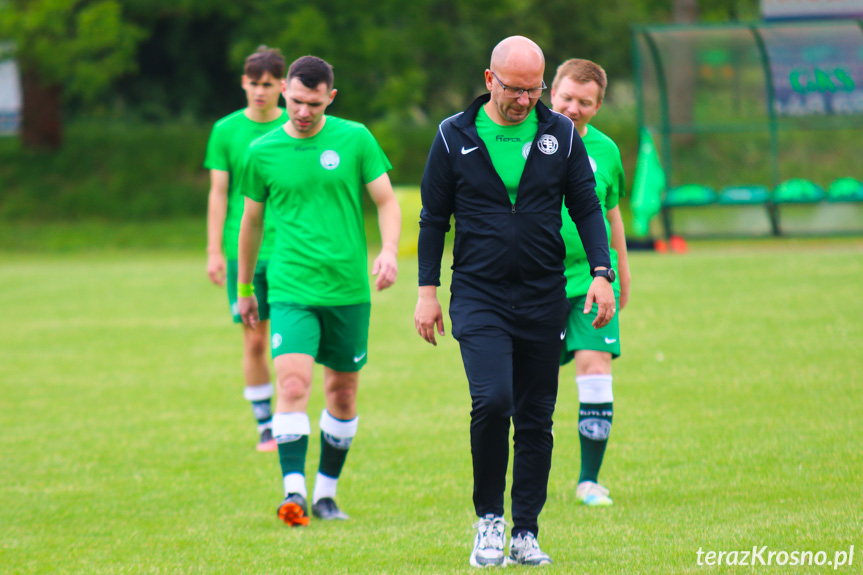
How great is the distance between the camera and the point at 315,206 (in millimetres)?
5641

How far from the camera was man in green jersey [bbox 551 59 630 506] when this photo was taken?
5719mm

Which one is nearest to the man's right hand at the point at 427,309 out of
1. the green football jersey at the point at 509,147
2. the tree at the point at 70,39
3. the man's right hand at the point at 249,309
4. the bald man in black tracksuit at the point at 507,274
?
the bald man in black tracksuit at the point at 507,274

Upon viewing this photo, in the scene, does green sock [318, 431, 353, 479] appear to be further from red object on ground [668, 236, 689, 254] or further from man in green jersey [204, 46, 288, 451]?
red object on ground [668, 236, 689, 254]

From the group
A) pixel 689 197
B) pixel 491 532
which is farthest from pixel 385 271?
pixel 689 197

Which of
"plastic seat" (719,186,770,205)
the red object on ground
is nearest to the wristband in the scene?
the red object on ground

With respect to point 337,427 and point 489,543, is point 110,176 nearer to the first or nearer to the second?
point 337,427

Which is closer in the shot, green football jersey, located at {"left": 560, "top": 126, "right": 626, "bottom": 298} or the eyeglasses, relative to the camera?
the eyeglasses

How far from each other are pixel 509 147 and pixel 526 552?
5.31 ft

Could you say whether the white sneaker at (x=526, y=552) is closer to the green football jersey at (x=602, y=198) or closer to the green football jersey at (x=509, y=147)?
the green football jersey at (x=509, y=147)

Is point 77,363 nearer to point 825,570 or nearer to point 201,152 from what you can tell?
point 825,570

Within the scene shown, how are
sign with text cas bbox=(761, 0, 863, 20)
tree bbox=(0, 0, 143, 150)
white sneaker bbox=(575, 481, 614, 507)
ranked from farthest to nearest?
tree bbox=(0, 0, 143, 150), sign with text cas bbox=(761, 0, 863, 20), white sneaker bbox=(575, 481, 614, 507)

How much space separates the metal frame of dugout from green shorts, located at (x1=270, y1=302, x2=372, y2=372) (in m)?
15.0

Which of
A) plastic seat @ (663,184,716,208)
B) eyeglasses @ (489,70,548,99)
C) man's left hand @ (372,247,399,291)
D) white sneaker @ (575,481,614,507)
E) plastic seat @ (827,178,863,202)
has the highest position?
eyeglasses @ (489,70,548,99)

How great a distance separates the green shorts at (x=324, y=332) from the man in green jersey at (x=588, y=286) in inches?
41.8
